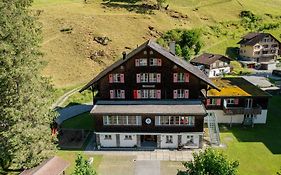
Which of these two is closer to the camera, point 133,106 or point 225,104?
point 133,106

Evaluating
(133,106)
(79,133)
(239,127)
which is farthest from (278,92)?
(79,133)

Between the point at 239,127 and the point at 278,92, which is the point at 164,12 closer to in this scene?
the point at 278,92

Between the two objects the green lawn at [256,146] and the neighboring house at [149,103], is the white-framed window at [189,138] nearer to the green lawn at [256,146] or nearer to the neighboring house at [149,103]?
the neighboring house at [149,103]

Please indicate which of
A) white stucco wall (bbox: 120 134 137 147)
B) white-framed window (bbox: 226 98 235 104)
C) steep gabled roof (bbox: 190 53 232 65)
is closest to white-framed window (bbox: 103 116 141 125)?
white stucco wall (bbox: 120 134 137 147)

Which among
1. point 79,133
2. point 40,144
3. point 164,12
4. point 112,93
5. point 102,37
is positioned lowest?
point 79,133

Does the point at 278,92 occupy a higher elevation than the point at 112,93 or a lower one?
lower

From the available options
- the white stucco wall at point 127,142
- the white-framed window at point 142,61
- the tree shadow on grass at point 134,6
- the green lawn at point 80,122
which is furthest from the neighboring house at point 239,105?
the tree shadow on grass at point 134,6
